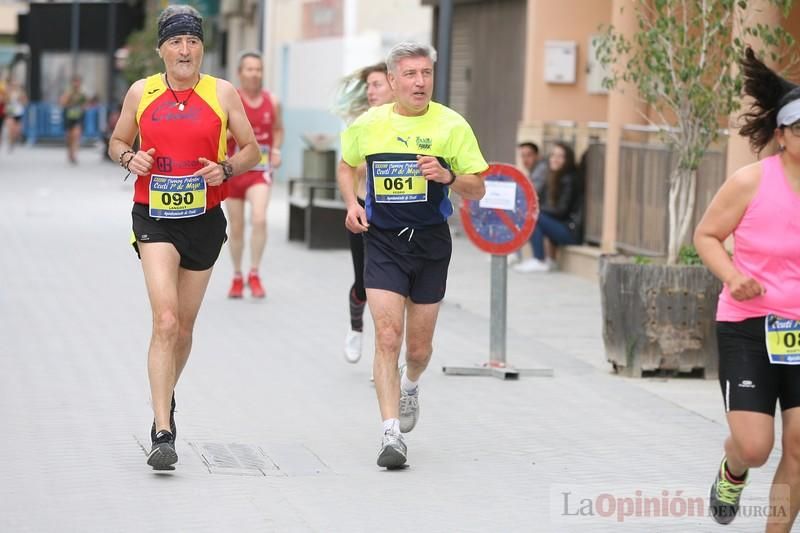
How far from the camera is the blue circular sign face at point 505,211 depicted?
34.0 feet

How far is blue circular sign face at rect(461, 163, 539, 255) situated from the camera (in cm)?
1036

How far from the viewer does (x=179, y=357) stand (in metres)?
7.63

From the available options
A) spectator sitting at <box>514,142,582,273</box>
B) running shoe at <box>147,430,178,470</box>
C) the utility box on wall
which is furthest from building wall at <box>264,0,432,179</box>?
running shoe at <box>147,430,178,470</box>

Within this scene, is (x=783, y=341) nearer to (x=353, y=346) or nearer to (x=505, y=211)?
(x=505, y=211)

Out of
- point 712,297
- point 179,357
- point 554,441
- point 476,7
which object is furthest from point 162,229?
point 476,7

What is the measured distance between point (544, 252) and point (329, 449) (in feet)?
32.1

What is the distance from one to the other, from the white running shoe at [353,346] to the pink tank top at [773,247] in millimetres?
4792

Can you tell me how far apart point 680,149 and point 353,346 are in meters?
2.57

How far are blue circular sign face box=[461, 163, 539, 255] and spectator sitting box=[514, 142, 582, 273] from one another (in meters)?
6.85

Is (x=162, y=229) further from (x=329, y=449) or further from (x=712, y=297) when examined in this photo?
(x=712, y=297)

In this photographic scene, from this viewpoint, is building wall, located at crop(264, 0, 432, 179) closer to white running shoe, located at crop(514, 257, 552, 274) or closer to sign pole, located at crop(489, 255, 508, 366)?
white running shoe, located at crop(514, 257, 552, 274)

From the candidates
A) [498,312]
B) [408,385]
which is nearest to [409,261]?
[408,385]

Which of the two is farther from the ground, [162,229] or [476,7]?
[476,7]

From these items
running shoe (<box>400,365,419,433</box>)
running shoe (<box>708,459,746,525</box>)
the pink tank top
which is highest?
the pink tank top
